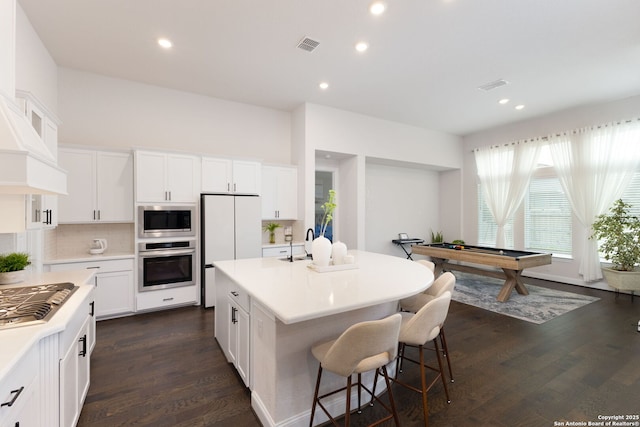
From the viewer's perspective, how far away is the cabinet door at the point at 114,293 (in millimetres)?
3621

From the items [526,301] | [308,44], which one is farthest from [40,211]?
[526,301]

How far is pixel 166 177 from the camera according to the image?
402 cm

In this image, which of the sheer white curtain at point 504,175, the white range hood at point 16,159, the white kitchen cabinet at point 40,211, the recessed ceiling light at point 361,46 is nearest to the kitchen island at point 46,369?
the white kitchen cabinet at point 40,211

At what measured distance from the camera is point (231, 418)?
6.39 feet

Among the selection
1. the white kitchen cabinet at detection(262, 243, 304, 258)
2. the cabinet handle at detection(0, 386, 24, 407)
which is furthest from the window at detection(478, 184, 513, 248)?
the cabinet handle at detection(0, 386, 24, 407)

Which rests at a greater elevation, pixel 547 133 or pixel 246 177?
pixel 547 133

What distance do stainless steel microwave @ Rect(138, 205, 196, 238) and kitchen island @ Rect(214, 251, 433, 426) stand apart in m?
2.07

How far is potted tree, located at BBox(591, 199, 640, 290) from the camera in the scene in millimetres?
4496

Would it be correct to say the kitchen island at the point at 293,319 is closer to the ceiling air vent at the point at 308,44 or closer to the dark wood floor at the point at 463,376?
the dark wood floor at the point at 463,376

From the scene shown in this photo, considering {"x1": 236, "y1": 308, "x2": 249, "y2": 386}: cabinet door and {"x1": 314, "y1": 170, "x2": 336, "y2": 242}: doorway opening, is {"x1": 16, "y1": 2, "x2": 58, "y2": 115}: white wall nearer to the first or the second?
{"x1": 236, "y1": 308, "x2": 249, "y2": 386}: cabinet door

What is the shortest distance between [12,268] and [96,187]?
1.81m

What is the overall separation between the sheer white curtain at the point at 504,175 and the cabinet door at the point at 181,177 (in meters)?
6.27

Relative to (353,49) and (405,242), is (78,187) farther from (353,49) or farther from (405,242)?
(405,242)

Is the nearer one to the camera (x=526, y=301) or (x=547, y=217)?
(x=526, y=301)
